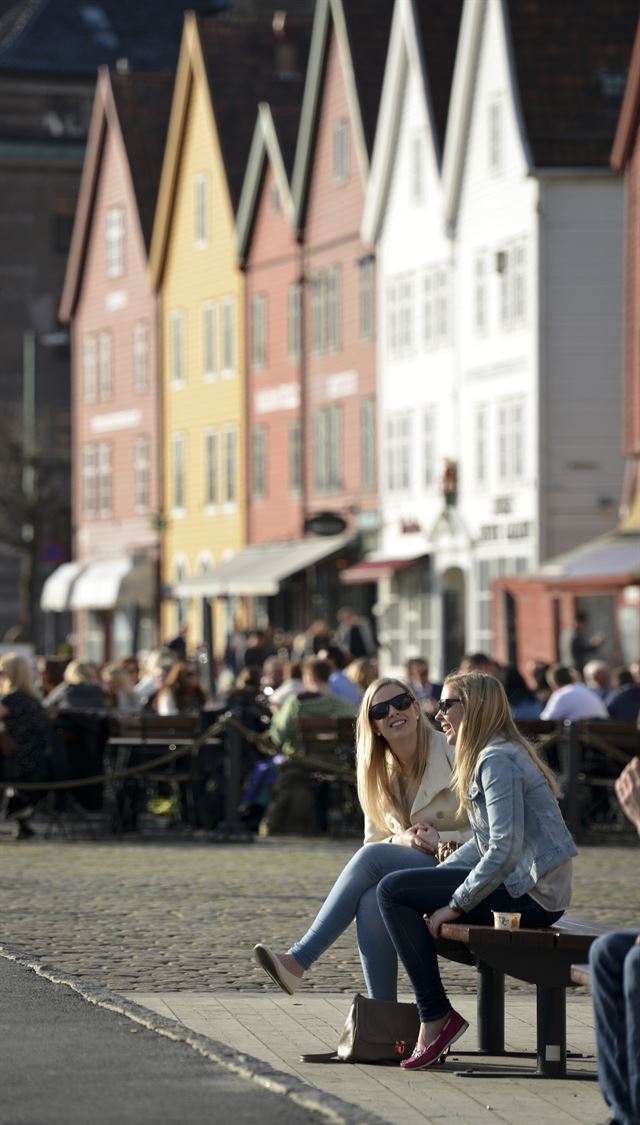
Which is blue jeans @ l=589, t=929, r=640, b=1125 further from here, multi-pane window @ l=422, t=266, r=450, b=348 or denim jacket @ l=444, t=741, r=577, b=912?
multi-pane window @ l=422, t=266, r=450, b=348

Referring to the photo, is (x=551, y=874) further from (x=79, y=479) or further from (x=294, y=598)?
(x=79, y=479)

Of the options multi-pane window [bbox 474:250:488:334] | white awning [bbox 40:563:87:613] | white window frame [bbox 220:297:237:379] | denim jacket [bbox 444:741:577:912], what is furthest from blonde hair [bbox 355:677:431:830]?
white awning [bbox 40:563:87:613]

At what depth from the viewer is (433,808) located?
10.5 metres

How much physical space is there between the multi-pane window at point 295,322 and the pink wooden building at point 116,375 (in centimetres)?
805

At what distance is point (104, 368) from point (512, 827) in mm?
A: 63814

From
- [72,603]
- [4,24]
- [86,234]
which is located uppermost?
[4,24]

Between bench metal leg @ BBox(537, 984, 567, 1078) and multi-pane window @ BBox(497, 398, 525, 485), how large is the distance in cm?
3827

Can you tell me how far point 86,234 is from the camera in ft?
239

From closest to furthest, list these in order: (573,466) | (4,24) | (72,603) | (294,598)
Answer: (573,466)
(294,598)
(72,603)
(4,24)

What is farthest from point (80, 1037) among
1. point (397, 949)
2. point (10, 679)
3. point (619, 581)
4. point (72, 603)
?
point (72, 603)

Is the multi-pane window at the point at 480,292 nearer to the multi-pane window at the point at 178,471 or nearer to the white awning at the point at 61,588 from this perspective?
the multi-pane window at the point at 178,471

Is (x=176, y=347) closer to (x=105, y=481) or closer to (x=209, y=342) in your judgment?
(x=209, y=342)

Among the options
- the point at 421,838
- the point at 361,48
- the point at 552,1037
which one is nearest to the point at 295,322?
the point at 361,48

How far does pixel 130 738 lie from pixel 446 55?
104ft
